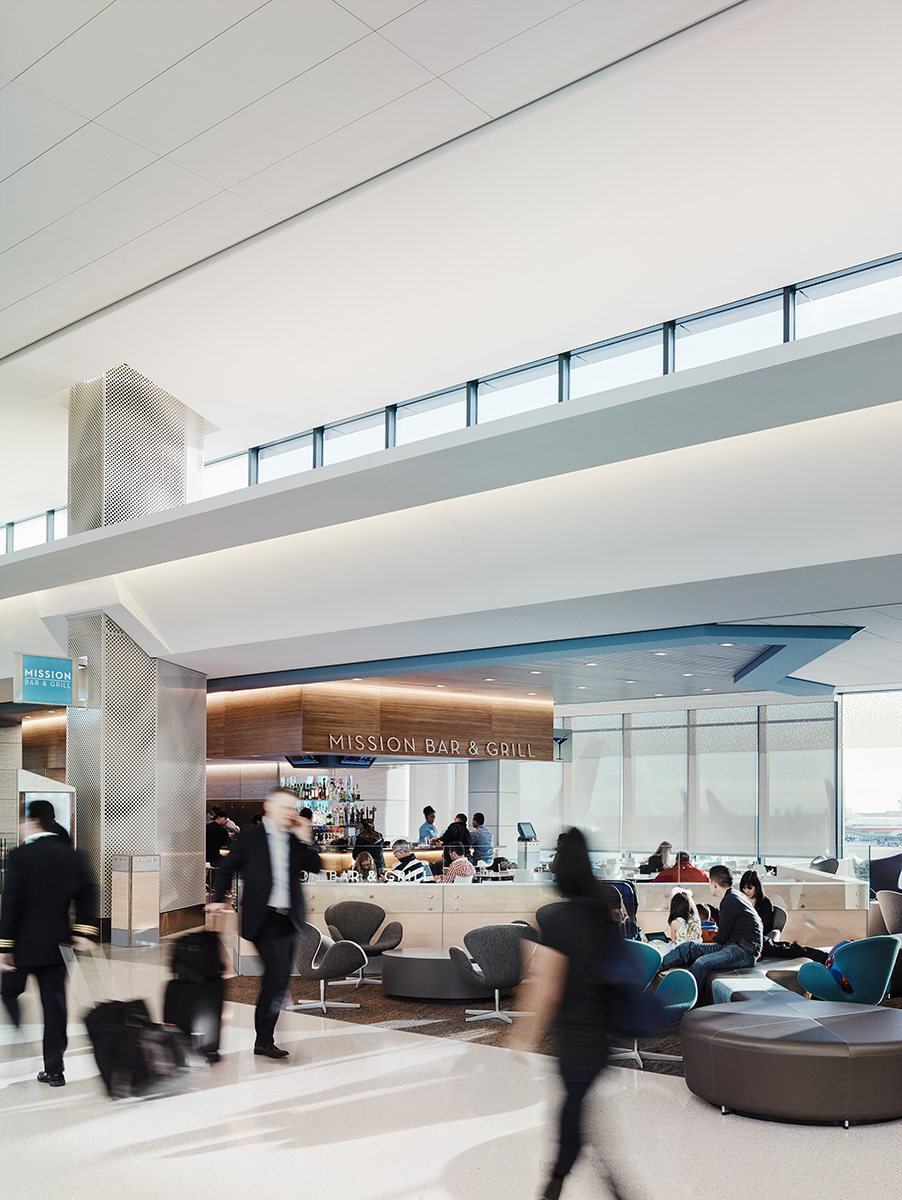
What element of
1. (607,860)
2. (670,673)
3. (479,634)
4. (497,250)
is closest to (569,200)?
(497,250)

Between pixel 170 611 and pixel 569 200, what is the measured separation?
8368 mm

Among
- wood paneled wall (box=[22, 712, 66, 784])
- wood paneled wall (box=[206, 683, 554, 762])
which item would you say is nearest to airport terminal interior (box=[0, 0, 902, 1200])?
wood paneled wall (box=[206, 683, 554, 762])

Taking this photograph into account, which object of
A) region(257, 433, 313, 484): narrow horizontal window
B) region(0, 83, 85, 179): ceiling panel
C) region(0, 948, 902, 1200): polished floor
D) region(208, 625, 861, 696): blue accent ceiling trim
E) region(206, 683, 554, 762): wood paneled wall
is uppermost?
region(0, 83, 85, 179): ceiling panel

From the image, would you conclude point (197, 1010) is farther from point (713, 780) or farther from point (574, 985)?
point (713, 780)

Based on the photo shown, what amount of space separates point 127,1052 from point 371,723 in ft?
37.2

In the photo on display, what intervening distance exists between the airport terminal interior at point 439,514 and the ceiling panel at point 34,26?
0.03 metres

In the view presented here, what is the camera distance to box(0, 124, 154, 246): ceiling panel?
730 centimetres

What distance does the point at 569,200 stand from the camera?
25.9 ft

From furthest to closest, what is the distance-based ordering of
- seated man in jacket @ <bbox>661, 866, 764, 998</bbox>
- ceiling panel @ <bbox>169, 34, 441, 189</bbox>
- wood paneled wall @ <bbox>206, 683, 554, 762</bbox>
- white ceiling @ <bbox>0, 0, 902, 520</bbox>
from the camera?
wood paneled wall @ <bbox>206, 683, 554, 762</bbox>
seated man in jacket @ <bbox>661, 866, 764, 998</bbox>
ceiling panel @ <bbox>169, 34, 441, 189</bbox>
white ceiling @ <bbox>0, 0, 902, 520</bbox>

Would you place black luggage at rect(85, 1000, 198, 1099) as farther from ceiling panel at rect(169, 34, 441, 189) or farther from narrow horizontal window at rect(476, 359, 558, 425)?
narrow horizontal window at rect(476, 359, 558, 425)

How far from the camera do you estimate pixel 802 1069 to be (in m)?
5.42

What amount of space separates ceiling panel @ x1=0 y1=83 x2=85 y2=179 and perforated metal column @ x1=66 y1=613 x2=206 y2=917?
25.9ft

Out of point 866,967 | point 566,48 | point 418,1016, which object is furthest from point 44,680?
point 866,967

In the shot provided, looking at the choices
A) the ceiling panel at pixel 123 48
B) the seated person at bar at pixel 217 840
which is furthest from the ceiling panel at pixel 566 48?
the seated person at bar at pixel 217 840
